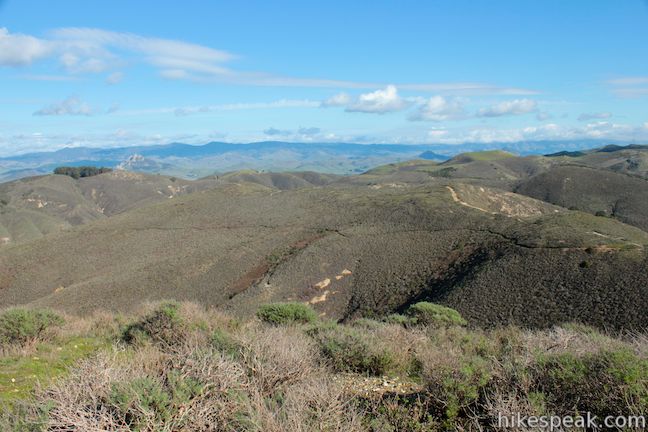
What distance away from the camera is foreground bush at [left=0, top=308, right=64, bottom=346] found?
1628 cm

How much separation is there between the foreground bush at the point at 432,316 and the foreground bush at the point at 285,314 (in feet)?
16.3

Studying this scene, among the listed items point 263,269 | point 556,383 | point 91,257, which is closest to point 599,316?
point 556,383

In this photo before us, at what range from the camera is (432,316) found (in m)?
Result: 21.9

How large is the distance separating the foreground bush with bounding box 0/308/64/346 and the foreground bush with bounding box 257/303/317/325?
343 inches

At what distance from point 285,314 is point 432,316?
692 cm

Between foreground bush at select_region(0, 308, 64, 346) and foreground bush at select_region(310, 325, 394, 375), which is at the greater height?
foreground bush at select_region(310, 325, 394, 375)

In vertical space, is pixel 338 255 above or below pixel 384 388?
below

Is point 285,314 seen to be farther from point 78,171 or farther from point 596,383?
point 78,171

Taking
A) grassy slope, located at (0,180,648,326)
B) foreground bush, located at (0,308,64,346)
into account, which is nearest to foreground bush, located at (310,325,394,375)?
foreground bush, located at (0,308,64,346)

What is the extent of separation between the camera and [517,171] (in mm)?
185375

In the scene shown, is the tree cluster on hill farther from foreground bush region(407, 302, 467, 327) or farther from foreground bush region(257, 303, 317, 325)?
foreground bush region(407, 302, 467, 327)

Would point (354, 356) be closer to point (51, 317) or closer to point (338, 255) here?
point (51, 317)

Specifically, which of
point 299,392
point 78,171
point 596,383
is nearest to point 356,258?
point 299,392

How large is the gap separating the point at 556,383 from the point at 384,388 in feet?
12.9
